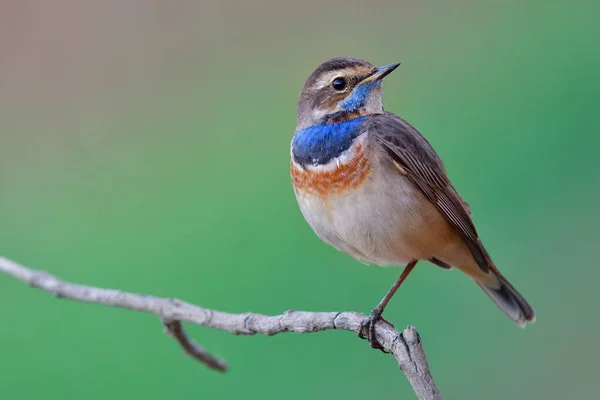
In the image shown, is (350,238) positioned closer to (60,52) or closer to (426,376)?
(426,376)

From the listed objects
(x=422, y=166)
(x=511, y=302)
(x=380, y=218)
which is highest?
(x=422, y=166)

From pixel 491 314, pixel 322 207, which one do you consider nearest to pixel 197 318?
pixel 322 207

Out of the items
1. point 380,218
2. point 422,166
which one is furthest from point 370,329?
point 422,166

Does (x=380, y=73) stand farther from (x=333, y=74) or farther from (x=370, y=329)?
(x=370, y=329)

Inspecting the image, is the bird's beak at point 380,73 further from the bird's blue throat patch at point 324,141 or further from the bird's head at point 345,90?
the bird's blue throat patch at point 324,141

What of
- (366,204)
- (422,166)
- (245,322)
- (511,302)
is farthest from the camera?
(511,302)

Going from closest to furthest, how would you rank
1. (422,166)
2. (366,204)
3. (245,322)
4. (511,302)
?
(245,322) → (366,204) → (422,166) → (511,302)

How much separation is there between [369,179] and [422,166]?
0.68ft

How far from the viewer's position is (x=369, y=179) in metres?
2.06

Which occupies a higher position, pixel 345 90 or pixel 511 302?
pixel 345 90

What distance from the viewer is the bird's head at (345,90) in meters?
2.17

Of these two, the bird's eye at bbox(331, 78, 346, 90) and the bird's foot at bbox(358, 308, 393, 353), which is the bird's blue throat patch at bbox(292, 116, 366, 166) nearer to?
the bird's eye at bbox(331, 78, 346, 90)

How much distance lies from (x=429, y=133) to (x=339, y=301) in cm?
78

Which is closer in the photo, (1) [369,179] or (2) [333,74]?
(1) [369,179]
